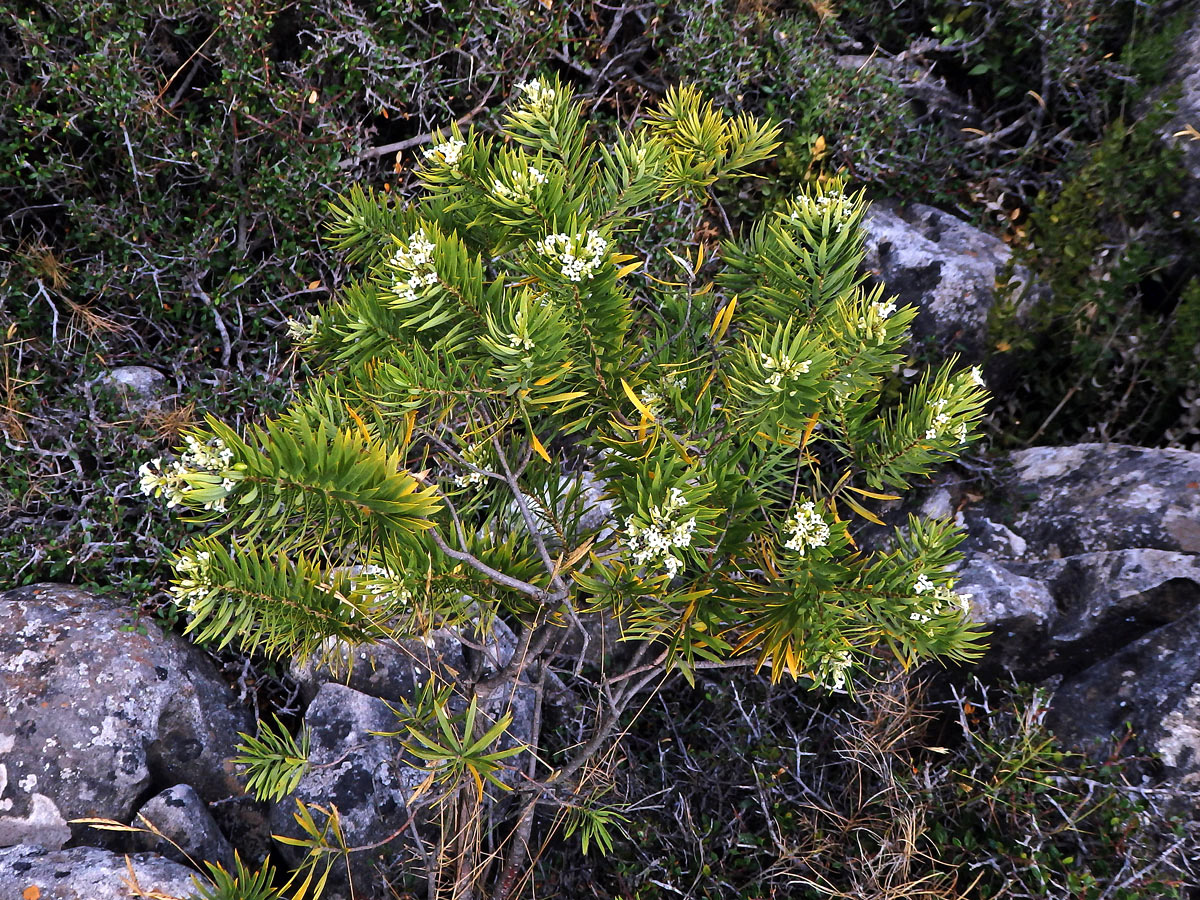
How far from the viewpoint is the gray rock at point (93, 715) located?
8.23ft

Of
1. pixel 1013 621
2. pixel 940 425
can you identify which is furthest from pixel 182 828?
pixel 1013 621

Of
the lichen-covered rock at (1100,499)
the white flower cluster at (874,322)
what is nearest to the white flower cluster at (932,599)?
the white flower cluster at (874,322)

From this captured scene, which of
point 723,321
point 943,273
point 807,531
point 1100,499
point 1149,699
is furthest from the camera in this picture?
point 943,273

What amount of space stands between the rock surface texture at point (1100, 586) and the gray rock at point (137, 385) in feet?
10.2

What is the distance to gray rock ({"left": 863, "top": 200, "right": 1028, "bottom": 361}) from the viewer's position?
3463 millimetres

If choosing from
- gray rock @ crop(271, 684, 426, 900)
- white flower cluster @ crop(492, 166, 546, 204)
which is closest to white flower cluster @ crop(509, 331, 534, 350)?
white flower cluster @ crop(492, 166, 546, 204)

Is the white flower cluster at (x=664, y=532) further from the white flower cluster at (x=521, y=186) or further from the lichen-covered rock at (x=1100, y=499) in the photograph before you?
the lichen-covered rock at (x=1100, y=499)

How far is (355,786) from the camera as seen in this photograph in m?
2.65

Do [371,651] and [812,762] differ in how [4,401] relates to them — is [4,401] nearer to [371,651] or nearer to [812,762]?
[371,651]

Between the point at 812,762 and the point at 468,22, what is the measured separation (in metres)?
3.38

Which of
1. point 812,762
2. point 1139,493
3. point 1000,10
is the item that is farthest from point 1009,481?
point 1000,10

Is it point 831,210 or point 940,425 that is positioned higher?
point 831,210

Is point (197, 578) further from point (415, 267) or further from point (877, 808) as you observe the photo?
point (877, 808)

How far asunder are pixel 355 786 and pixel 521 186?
2067mm
